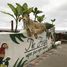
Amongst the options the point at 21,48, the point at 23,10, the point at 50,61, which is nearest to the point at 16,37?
the point at 21,48

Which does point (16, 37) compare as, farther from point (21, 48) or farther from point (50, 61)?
point (50, 61)

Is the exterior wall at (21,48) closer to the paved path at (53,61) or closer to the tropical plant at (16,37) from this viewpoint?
the tropical plant at (16,37)

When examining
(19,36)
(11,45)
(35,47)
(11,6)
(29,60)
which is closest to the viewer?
(11,45)

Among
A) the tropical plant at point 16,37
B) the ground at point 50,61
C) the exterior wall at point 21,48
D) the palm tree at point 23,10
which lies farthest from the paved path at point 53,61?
the palm tree at point 23,10

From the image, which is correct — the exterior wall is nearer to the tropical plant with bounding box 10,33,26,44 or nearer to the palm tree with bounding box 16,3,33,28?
the tropical plant with bounding box 10,33,26,44

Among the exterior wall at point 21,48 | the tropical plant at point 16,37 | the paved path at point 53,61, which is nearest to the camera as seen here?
the exterior wall at point 21,48

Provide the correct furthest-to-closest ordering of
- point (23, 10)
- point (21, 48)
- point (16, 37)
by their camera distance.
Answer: point (23, 10), point (21, 48), point (16, 37)

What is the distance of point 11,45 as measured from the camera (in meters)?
8.52

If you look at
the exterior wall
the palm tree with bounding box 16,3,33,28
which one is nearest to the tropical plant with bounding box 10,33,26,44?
the exterior wall

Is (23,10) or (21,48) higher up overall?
(23,10)

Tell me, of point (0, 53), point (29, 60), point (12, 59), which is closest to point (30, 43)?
point (29, 60)

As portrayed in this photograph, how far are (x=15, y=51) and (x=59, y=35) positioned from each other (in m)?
21.1

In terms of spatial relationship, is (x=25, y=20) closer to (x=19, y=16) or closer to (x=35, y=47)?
(x=19, y=16)

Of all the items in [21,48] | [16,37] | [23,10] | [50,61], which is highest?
[23,10]
